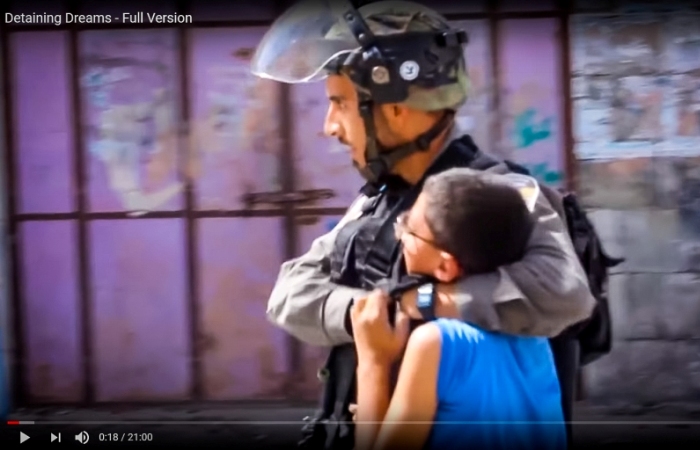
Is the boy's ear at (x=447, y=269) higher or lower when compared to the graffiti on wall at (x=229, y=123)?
lower

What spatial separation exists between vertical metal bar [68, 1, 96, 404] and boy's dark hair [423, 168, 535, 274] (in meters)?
1.19

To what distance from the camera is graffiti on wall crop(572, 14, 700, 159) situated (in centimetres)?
305

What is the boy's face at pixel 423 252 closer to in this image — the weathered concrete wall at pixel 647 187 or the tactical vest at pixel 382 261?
the tactical vest at pixel 382 261

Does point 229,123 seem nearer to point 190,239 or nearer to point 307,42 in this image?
point 190,239

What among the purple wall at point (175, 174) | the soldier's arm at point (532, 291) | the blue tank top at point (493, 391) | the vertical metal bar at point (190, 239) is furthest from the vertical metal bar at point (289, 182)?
the soldier's arm at point (532, 291)

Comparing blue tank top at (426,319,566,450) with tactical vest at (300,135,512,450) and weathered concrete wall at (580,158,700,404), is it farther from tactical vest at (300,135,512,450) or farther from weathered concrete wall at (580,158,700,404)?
weathered concrete wall at (580,158,700,404)

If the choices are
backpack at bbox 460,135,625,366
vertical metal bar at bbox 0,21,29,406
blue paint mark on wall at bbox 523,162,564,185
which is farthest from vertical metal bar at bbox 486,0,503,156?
vertical metal bar at bbox 0,21,29,406

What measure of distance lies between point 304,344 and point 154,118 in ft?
2.38

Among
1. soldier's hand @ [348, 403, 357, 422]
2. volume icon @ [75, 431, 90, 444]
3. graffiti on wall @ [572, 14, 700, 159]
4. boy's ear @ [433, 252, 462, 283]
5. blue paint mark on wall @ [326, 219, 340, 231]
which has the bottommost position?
volume icon @ [75, 431, 90, 444]

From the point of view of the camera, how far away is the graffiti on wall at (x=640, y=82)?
A: 120 inches

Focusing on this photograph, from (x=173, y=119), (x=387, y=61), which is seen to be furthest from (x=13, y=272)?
(x=387, y=61)

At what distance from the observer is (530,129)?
3.17 meters

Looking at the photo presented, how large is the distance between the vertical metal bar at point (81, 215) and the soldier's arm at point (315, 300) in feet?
2.07

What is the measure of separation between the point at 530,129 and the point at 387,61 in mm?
700
